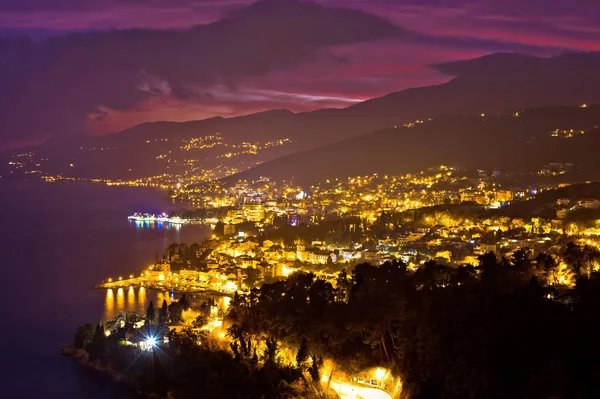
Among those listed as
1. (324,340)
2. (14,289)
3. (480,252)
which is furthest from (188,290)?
(324,340)

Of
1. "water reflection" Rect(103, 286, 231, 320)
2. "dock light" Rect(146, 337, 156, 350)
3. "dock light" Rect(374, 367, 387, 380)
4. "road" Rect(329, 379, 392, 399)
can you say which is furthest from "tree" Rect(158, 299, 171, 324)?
"dock light" Rect(374, 367, 387, 380)

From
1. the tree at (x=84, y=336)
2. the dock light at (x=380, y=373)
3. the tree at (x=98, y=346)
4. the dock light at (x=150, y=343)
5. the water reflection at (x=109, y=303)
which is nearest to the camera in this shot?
the dock light at (x=380, y=373)

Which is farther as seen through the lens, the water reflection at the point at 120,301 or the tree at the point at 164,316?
the water reflection at the point at 120,301

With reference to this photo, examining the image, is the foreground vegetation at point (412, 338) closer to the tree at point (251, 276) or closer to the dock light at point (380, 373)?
the dock light at point (380, 373)

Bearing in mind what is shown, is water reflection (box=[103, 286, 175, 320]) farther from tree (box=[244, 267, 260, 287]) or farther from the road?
the road

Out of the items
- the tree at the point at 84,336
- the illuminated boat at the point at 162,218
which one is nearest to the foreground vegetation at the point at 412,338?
the tree at the point at 84,336

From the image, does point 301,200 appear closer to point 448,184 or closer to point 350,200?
point 350,200

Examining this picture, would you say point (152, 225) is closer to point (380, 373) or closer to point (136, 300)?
point (136, 300)
